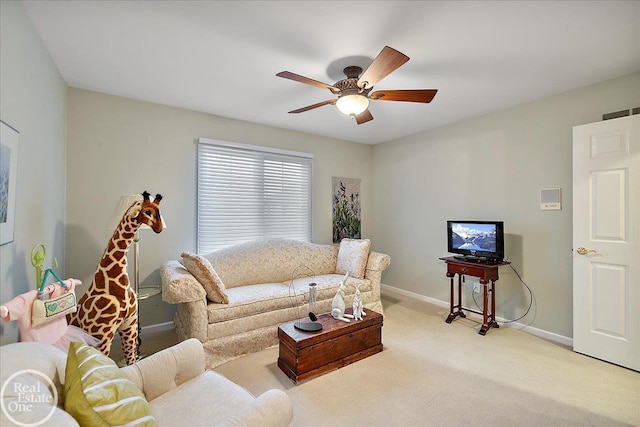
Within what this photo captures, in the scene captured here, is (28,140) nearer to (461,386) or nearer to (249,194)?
(249,194)

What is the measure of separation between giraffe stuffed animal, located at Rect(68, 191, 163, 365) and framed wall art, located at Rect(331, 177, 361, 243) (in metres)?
2.91

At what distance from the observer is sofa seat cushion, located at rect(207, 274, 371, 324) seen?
256cm

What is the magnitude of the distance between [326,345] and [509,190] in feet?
8.96

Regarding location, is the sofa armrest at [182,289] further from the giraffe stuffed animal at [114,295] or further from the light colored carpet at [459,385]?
the light colored carpet at [459,385]

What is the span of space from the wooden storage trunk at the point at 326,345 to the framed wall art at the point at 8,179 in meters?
1.84

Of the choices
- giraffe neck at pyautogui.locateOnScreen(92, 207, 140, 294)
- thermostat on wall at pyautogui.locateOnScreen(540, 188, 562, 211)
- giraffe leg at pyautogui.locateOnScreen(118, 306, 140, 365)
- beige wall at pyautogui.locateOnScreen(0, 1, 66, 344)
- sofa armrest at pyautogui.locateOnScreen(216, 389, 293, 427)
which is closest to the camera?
sofa armrest at pyautogui.locateOnScreen(216, 389, 293, 427)

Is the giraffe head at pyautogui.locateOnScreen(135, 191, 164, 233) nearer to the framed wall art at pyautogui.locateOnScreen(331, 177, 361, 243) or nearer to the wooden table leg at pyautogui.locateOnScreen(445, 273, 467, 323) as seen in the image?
the framed wall art at pyautogui.locateOnScreen(331, 177, 361, 243)

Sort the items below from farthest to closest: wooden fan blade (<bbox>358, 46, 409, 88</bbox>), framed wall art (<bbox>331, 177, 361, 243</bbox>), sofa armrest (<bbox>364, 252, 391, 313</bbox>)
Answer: framed wall art (<bbox>331, 177, 361, 243</bbox>), sofa armrest (<bbox>364, 252, 391, 313</bbox>), wooden fan blade (<bbox>358, 46, 409, 88</bbox>)

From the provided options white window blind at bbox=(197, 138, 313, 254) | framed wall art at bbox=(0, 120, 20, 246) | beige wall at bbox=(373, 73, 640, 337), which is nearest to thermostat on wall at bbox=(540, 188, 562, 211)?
beige wall at bbox=(373, 73, 640, 337)

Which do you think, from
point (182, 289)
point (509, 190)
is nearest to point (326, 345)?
point (182, 289)

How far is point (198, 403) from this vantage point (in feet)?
4.36

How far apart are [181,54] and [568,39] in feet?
9.21

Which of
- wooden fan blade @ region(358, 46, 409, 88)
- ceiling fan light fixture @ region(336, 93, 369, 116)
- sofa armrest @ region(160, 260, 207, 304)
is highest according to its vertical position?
wooden fan blade @ region(358, 46, 409, 88)

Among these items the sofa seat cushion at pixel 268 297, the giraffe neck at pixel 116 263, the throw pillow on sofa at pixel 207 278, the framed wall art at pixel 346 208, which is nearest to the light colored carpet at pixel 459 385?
the sofa seat cushion at pixel 268 297
